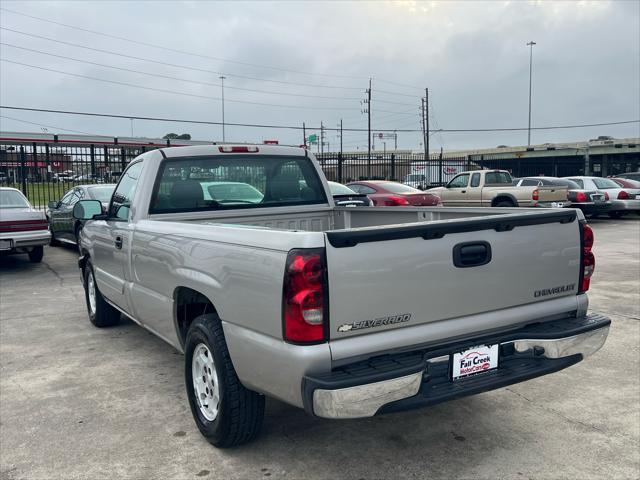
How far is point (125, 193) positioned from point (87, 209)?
0.48 m

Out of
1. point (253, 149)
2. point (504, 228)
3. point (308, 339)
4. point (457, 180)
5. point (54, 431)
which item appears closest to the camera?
point (308, 339)

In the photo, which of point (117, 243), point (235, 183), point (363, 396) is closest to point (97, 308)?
point (117, 243)

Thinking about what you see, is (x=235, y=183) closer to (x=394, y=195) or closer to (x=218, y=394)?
(x=218, y=394)

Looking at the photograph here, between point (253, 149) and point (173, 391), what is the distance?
203 cm

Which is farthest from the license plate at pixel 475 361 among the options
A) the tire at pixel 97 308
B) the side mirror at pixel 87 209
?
the tire at pixel 97 308

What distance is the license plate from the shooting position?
2.98 m

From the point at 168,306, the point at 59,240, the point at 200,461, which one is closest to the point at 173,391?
the point at 168,306

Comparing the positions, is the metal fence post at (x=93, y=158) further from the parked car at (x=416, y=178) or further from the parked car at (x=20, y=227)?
the parked car at (x=416, y=178)

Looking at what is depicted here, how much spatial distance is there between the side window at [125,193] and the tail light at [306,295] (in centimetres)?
251

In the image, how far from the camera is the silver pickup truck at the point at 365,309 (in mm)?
2666

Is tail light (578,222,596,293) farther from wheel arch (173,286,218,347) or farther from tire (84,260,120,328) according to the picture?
tire (84,260,120,328)

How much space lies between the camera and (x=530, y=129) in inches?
2216

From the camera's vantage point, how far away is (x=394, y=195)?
1469 cm

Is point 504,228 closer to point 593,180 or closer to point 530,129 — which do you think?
point 593,180
